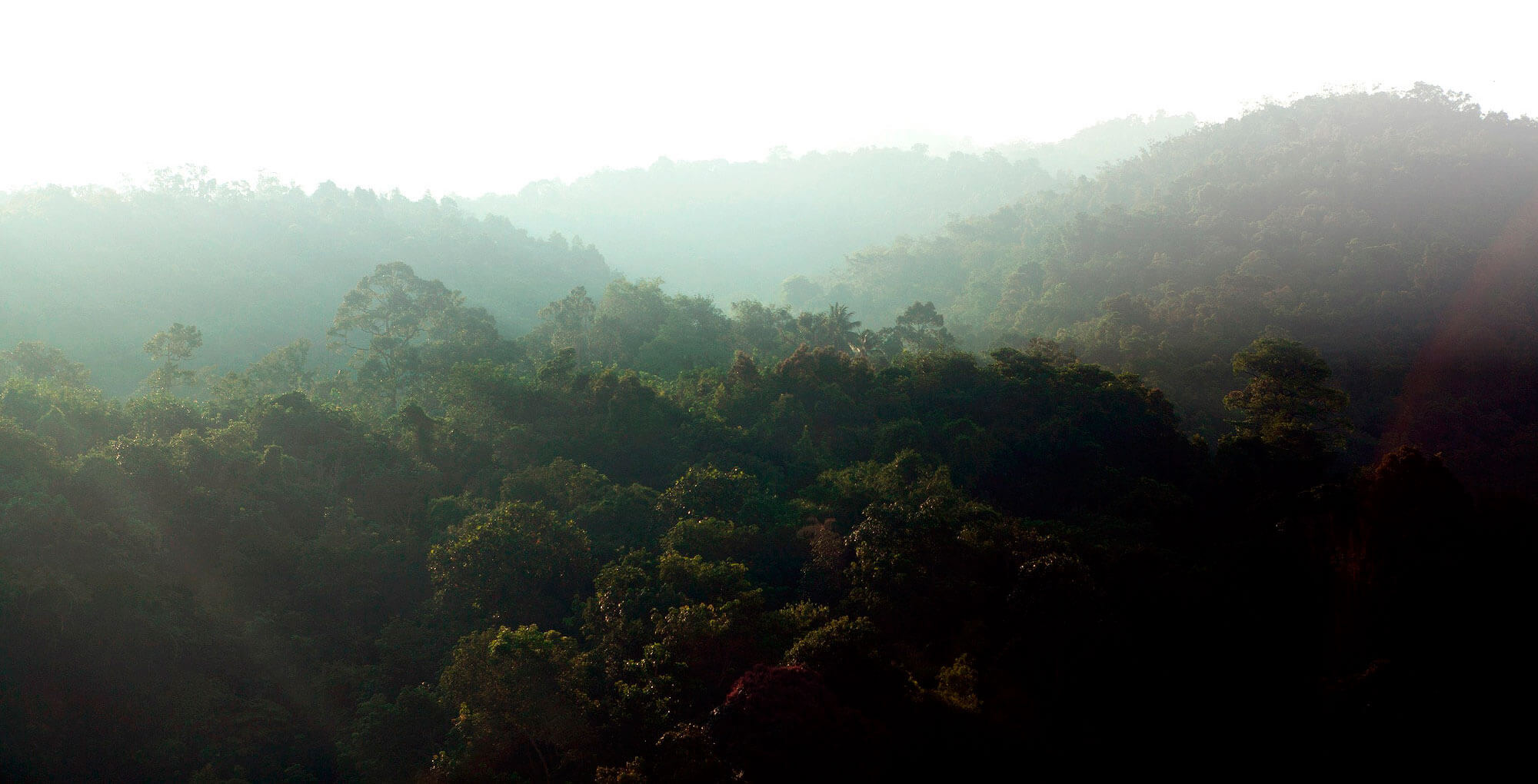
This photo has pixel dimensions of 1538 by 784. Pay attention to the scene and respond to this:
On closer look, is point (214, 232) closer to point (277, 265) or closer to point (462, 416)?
point (277, 265)

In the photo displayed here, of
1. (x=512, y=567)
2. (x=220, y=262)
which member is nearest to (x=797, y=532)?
(x=512, y=567)

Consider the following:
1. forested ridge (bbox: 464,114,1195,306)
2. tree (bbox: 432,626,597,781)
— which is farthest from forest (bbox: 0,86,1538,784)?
forested ridge (bbox: 464,114,1195,306)

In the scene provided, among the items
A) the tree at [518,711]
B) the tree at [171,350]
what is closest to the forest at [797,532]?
the tree at [518,711]

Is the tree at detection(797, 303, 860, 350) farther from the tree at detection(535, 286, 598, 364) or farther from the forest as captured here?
the tree at detection(535, 286, 598, 364)

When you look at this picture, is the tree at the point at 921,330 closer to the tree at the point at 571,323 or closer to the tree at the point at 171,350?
the tree at the point at 571,323

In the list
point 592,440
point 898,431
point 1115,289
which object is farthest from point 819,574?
point 1115,289

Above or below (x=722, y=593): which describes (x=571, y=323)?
above

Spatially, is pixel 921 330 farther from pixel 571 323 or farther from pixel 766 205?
pixel 766 205
